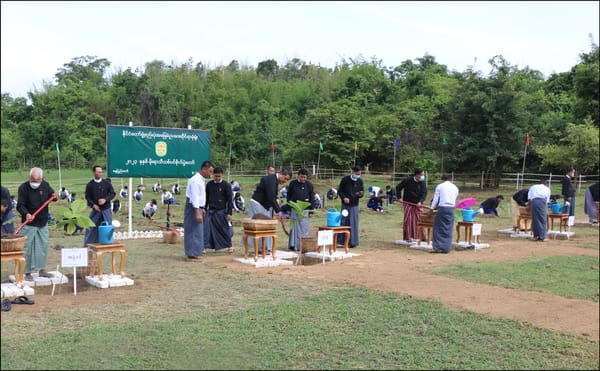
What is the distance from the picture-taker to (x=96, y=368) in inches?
105

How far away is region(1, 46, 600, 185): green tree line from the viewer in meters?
27.8

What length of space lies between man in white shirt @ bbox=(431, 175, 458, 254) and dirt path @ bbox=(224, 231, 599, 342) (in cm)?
30

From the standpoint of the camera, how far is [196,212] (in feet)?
31.4

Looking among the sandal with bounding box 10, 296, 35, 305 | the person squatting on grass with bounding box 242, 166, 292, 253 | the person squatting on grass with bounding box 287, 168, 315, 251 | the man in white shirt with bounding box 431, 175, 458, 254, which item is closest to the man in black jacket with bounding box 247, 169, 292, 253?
the person squatting on grass with bounding box 242, 166, 292, 253

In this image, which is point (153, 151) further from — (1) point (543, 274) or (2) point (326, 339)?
(2) point (326, 339)

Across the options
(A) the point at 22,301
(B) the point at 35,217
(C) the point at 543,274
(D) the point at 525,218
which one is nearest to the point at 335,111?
(D) the point at 525,218

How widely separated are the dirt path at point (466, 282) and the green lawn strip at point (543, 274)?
186 millimetres

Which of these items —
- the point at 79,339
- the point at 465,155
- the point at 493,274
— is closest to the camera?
the point at 79,339

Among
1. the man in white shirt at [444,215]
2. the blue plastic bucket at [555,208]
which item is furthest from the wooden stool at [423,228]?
the blue plastic bucket at [555,208]

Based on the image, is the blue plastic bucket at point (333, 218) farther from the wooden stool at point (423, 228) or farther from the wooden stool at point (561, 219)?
the wooden stool at point (561, 219)

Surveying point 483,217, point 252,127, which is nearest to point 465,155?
point 483,217

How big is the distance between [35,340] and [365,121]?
31800 mm

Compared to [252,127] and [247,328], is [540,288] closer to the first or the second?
[247,328]

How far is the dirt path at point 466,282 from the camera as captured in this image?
584cm
